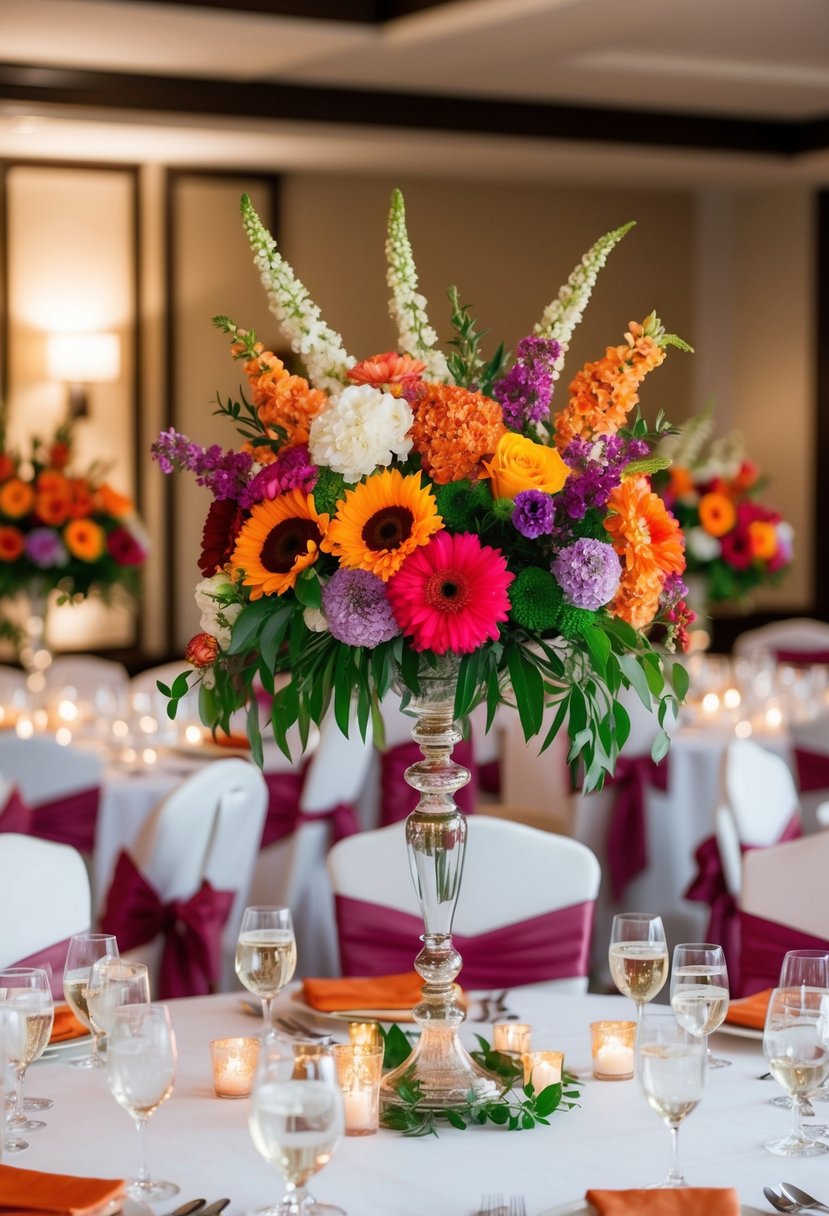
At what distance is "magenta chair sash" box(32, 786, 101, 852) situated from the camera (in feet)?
15.5

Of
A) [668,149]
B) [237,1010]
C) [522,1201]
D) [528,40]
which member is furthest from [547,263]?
[522,1201]

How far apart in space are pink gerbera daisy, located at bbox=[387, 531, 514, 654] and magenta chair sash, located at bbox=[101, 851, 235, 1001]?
67.8 inches

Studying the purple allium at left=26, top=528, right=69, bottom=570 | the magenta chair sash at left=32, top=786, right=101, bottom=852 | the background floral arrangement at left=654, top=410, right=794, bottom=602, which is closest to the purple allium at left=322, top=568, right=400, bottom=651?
the magenta chair sash at left=32, top=786, right=101, bottom=852

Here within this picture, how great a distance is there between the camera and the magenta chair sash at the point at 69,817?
4727 mm

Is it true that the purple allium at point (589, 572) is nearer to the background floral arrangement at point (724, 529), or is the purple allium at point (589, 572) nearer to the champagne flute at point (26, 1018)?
the champagne flute at point (26, 1018)

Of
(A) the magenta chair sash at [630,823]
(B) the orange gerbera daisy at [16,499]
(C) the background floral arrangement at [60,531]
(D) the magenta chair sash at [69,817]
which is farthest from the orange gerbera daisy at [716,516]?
(D) the magenta chair sash at [69,817]

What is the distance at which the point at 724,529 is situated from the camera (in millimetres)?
6219

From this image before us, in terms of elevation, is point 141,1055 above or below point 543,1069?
above

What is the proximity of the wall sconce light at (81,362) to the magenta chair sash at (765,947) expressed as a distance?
20.9ft

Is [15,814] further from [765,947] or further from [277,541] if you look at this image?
[277,541]

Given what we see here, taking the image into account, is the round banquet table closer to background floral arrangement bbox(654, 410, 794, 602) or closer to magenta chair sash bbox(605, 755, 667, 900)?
magenta chair sash bbox(605, 755, 667, 900)

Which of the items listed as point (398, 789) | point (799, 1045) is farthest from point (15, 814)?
point (799, 1045)

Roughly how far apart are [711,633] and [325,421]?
8.38 metres

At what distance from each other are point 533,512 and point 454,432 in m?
0.14
